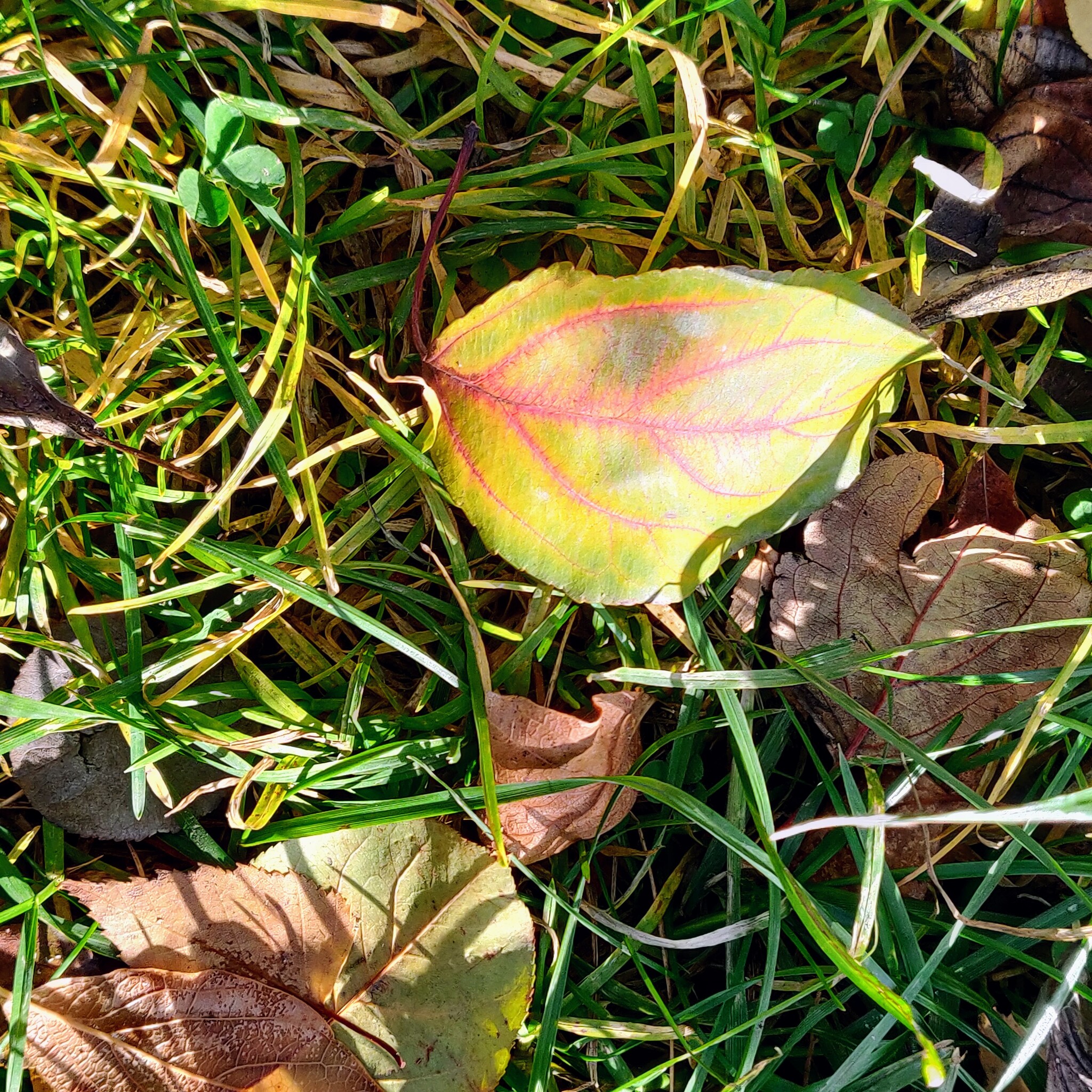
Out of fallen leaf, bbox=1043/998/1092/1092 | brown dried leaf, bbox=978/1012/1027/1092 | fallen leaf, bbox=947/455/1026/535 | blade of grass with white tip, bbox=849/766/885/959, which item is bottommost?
brown dried leaf, bbox=978/1012/1027/1092

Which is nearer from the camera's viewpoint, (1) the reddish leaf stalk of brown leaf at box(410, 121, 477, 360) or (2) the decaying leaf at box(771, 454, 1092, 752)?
(1) the reddish leaf stalk of brown leaf at box(410, 121, 477, 360)

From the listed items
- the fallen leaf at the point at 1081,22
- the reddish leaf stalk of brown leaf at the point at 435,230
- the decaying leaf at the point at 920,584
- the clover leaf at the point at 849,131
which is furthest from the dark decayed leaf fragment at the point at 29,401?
the fallen leaf at the point at 1081,22

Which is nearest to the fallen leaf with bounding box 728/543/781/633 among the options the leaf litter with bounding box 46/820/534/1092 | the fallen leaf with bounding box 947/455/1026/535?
the fallen leaf with bounding box 947/455/1026/535

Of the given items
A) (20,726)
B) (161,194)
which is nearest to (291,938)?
(20,726)

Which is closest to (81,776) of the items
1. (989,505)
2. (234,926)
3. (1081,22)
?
(234,926)

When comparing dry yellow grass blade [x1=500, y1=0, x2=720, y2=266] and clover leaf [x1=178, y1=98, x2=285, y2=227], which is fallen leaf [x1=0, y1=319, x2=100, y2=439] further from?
dry yellow grass blade [x1=500, y1=0, x2=720, y2=266]

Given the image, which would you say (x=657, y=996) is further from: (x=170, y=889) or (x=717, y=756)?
(x=170, y=889)

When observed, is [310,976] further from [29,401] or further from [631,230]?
[631,230]
